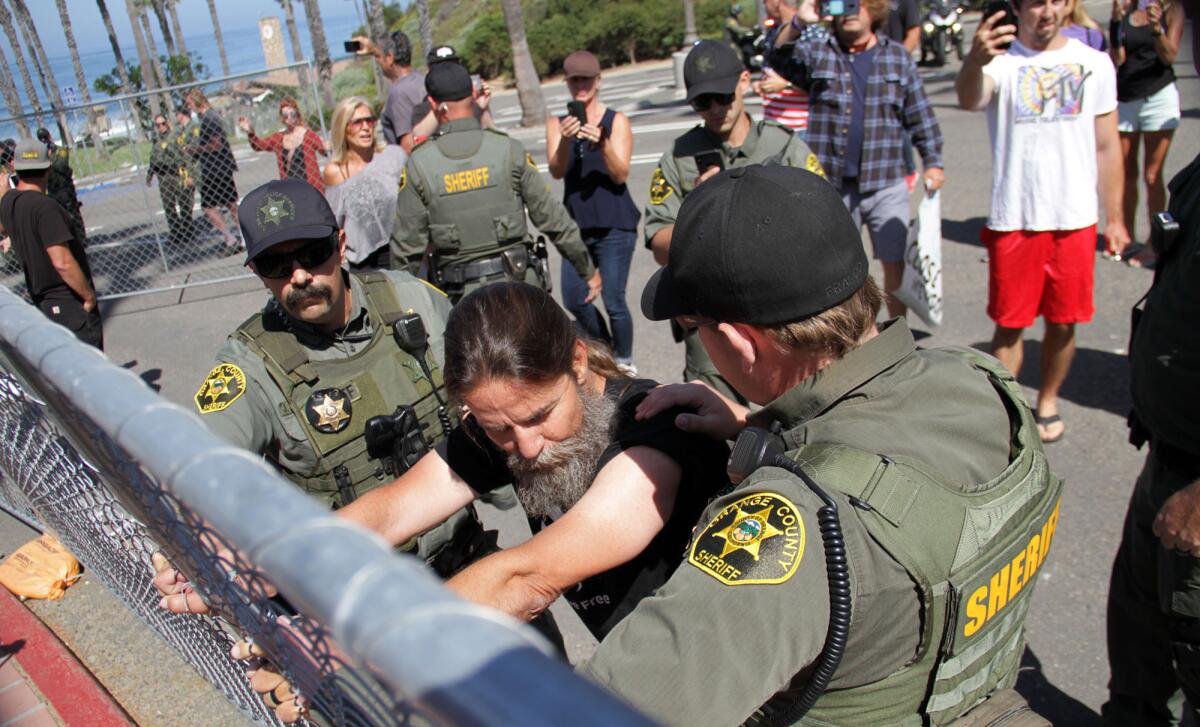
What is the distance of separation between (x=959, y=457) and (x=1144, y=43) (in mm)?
6120

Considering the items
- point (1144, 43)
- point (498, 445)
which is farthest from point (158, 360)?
point (1144, 43)

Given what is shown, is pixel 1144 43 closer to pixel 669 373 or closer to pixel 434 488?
pixel 669 373

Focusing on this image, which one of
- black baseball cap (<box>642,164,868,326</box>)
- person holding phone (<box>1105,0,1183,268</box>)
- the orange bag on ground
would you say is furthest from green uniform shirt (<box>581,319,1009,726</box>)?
person holding phone (<box>1105,0,1183,268</box>)

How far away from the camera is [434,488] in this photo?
2109mm

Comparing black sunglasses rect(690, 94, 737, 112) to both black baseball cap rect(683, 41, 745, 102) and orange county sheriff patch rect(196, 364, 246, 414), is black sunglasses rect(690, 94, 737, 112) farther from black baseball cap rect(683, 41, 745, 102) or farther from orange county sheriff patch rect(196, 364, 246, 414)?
orange county sheriff patch rect(196, 364, 246, 414)

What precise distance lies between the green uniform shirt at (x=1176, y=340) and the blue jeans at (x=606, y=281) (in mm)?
3150

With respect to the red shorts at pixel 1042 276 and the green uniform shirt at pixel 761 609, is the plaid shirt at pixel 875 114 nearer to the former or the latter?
the red shorts at pixel 1042 276

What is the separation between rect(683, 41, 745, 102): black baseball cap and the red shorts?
1.45m

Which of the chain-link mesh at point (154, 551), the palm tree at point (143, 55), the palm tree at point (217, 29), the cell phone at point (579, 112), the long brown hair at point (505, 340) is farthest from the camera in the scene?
the palm tree at point (217, 29)

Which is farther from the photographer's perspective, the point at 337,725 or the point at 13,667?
the point at 13,667

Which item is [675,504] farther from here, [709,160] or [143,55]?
[143,55]

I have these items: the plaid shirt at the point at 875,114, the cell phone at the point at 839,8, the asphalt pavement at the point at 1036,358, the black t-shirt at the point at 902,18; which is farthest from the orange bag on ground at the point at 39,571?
the black t-shirt at the point at 902,18

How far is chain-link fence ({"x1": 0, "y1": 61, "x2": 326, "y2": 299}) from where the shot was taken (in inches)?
368

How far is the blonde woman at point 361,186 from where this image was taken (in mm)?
4930
